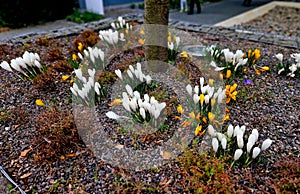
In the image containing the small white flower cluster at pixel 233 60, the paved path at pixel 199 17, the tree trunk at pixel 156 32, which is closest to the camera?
the tree trunk at pixel 156 32

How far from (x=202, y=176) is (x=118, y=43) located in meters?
2.53

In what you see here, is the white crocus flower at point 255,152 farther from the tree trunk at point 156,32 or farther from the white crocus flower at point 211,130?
the tree trunk at point 156,32

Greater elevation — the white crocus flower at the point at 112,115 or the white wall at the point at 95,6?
the white wall at the point at 95,6

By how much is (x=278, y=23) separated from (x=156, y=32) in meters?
4.40

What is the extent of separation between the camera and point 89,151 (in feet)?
7.00

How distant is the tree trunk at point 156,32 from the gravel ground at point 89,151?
94cm

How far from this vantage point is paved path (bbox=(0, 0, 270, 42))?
5.47 metres

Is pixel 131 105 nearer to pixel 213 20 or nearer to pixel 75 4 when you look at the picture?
pixel 213 20

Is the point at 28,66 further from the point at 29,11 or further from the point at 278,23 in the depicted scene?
the point at 278,23

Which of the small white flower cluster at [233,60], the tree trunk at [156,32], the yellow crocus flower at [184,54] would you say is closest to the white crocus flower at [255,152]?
the small white flower cluster at [233,60]

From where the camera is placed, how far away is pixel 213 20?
6.39m

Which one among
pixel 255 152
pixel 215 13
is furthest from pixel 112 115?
pixel 215 13

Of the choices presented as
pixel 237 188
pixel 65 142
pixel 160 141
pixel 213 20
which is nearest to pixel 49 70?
pixel 65 142

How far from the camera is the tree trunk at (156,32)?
9.40 feet
